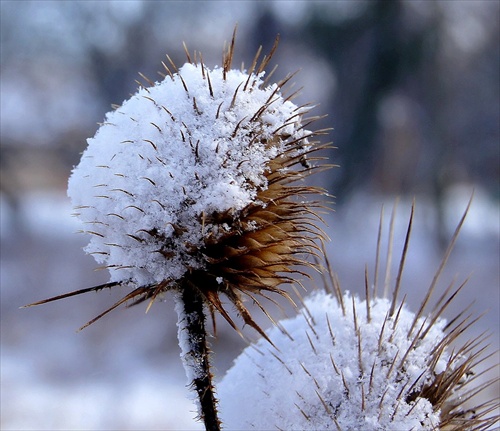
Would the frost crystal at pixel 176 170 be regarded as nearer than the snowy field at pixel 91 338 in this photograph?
Yes

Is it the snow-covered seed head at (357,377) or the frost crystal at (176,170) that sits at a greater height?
the frost crystal at (176,170)

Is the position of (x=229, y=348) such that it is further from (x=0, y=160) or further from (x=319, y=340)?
(x=319, y=340)

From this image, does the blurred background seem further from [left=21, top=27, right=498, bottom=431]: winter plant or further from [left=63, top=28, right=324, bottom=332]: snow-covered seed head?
[left=63, top=28, right=324, bottom=332]: snow-covered seed head

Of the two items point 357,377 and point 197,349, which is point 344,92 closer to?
point 357,377

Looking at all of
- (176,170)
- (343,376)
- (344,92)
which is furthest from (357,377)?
(344,92)

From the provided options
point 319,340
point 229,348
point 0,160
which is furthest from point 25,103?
point 319,340

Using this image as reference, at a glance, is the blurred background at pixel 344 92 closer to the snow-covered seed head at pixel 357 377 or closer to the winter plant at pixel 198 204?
the snow-covered seed head at pixel 357 377

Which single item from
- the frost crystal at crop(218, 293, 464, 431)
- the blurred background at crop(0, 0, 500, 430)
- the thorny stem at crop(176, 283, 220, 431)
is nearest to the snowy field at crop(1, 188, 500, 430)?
the blurred background at crop(0, 0, 500, 430)

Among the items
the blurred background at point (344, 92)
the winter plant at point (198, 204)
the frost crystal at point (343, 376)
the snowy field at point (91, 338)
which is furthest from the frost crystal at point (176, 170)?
the blurred background at point (344, 92)
